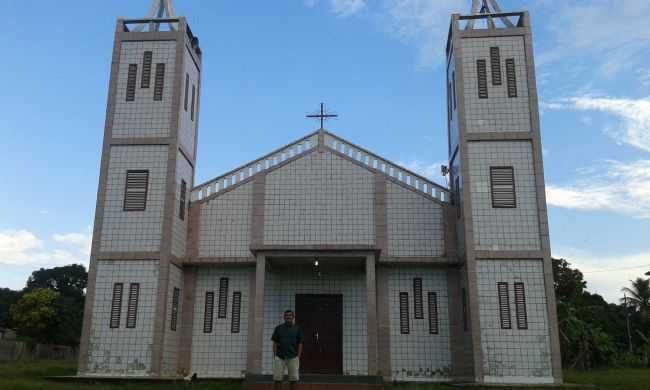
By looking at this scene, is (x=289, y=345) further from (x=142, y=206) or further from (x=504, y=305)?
(x=142, y=206)

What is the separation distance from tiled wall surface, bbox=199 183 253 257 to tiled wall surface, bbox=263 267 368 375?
141 centimetres

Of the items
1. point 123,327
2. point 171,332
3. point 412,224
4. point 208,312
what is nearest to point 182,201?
point 208,312

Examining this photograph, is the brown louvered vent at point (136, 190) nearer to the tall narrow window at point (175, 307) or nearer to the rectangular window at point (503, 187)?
the tall narrow window at point (175, 307)

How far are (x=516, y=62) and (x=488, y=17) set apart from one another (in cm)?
178

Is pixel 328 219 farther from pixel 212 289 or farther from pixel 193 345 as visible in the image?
pixel 193 345

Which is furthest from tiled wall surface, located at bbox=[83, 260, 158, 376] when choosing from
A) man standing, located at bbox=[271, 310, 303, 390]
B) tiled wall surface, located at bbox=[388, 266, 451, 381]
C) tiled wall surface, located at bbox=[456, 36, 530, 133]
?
tiled wall surface, located at bbox=[456, 36, 530, 133]

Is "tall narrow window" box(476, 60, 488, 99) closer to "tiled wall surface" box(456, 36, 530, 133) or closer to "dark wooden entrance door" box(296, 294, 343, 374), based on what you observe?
"tiled wall surface" box(456, 36, 530, 133)

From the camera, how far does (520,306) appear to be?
1672 cm

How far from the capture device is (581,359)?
3017 cm

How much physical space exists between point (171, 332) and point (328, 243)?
5.23 meters

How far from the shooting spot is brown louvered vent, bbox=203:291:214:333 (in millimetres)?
18734

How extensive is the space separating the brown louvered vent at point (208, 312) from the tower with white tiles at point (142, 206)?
2.52 feet

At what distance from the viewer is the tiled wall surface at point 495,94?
18.3m

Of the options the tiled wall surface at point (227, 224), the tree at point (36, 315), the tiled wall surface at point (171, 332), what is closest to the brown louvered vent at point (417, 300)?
the tiled wall surface at point (227, 224)
